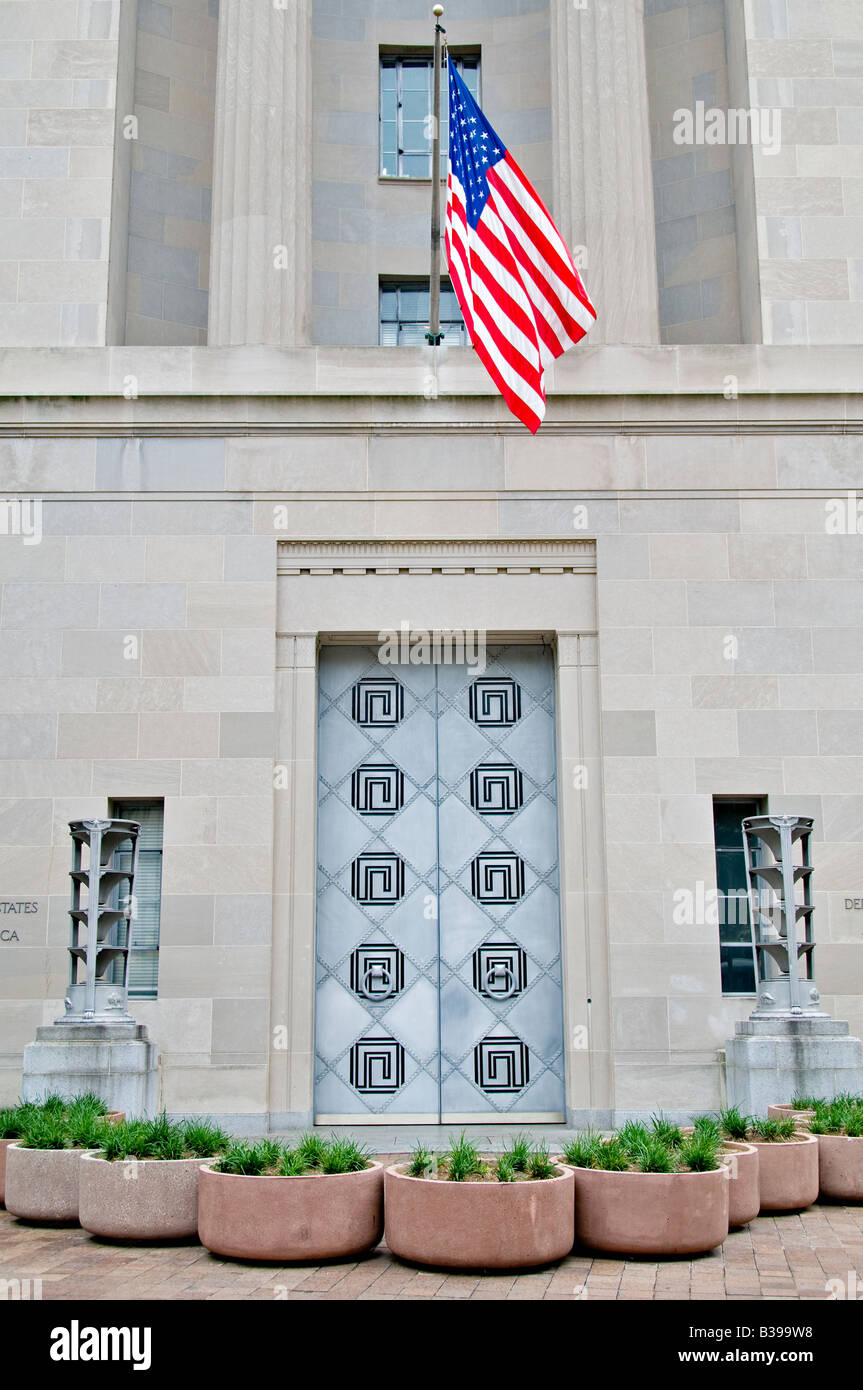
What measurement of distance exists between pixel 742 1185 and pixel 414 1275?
8.26ft

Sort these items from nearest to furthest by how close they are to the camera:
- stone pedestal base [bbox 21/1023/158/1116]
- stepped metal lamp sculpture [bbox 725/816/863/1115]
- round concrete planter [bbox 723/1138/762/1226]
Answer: round concrete planter [bbox 723/1138/762/1226] < stone pedestal base [bbox 21/1023/158/1116] < stepped metal lamp sculpture [bbox 725/816/863/1115]

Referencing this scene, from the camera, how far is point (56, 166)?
18125 millimetres

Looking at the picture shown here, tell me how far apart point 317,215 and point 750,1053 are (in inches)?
551

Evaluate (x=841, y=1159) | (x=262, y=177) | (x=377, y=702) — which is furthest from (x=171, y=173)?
(x=841, y=1159)

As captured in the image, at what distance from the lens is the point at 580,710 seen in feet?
53.2

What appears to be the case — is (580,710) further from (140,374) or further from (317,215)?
(317,215)

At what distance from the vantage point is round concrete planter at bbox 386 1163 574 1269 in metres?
7.93

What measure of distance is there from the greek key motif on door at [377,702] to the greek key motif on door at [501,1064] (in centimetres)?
415

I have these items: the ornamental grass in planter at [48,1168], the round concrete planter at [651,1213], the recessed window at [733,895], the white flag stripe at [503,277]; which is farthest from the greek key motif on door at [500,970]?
the round concrete planter at [651,1213]

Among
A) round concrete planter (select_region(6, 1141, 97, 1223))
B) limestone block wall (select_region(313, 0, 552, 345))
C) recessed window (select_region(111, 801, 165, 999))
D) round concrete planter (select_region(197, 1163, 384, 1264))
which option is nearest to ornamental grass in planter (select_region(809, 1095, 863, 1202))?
round concrete planter (select_region(197, 1163, 384, 1264))

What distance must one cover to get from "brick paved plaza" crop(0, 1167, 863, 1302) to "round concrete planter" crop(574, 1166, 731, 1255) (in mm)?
123

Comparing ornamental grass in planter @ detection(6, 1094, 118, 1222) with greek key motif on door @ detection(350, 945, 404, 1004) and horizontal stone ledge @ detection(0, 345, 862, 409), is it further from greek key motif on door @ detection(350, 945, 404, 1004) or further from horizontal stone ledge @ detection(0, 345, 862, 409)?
horizontal stone ledge @ detection(0, 345, 862, 409)

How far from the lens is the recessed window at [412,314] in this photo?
2041 centimetres

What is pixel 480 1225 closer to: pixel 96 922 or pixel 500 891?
pixel 96 922
